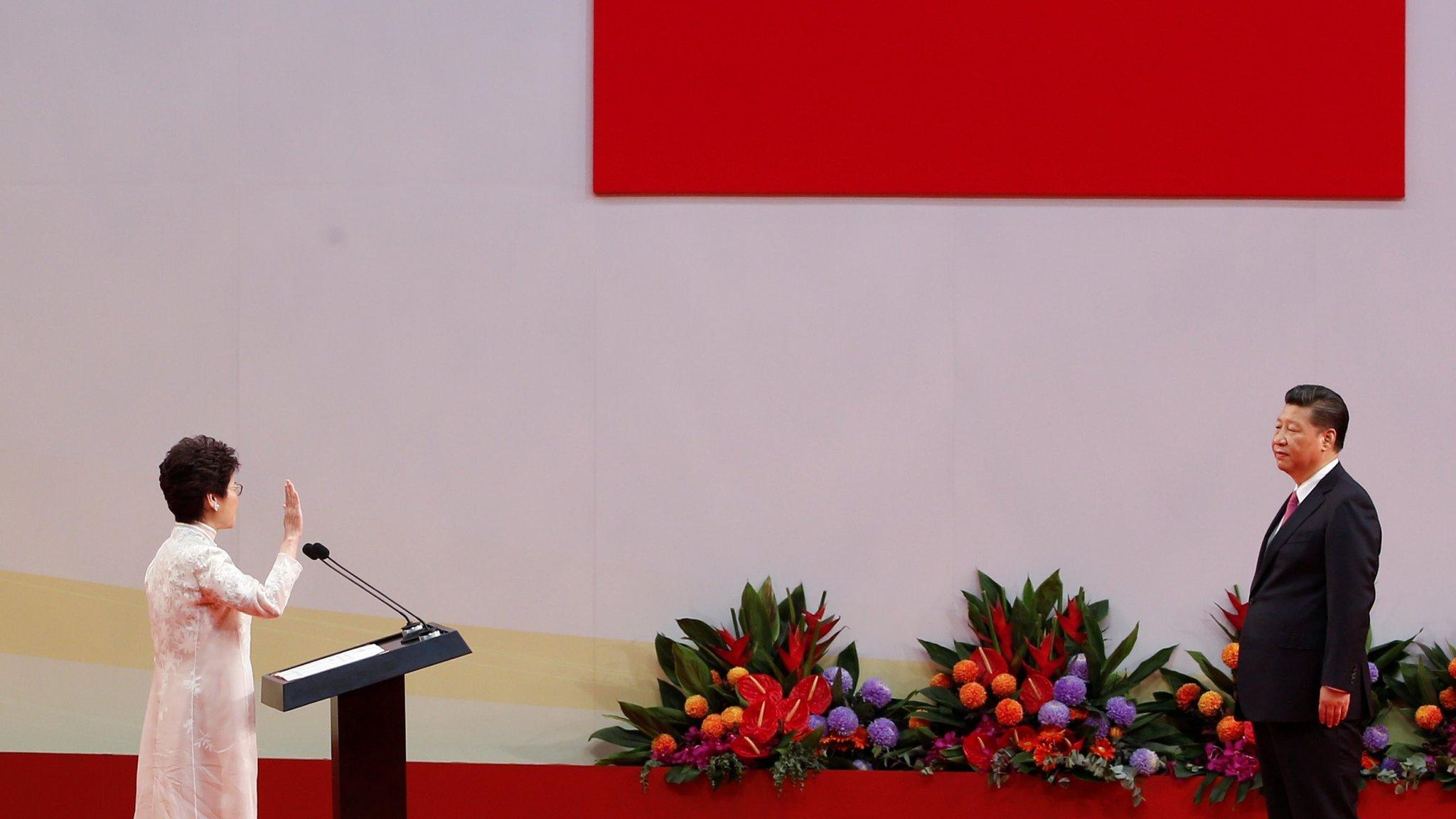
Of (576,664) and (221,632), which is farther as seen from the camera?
(576,664)

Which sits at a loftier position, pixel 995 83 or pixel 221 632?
pixel 995 83

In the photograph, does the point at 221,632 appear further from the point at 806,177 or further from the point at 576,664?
the point at 806,177

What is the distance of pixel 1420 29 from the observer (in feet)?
12.0

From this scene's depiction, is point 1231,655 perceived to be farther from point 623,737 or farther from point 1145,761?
point 623,737

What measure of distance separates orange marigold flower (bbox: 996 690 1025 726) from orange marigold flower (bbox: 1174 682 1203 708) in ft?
1.76

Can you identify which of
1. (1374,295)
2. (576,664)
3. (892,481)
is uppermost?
(1374,295)

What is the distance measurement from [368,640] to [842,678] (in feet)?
5.03

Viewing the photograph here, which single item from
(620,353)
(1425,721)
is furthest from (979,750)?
(620,353)

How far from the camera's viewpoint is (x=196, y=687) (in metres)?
2.40

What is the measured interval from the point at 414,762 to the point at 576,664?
594 mm

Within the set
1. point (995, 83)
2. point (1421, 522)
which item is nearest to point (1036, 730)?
point (1421, 522)

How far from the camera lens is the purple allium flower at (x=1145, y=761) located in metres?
3.37

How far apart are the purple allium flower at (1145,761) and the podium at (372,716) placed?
6.72 ft

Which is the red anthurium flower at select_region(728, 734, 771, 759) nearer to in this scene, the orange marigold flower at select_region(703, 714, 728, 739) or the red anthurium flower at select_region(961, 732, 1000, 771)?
the orange marigold flower at select_region(703, 714, 728, 739)
